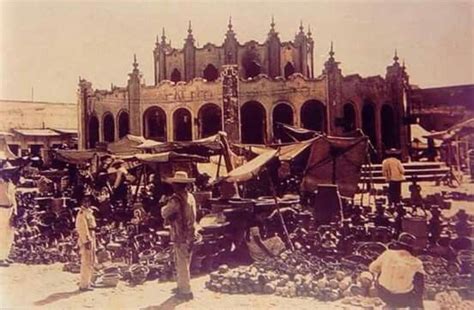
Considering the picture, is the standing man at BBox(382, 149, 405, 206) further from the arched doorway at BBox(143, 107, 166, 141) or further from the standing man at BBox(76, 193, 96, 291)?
the arched doorway at BBox(143, 107, 166, 141)

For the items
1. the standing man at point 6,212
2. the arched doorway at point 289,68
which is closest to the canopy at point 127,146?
the standing man at point 6,212

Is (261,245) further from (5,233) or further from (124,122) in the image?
(124,122)

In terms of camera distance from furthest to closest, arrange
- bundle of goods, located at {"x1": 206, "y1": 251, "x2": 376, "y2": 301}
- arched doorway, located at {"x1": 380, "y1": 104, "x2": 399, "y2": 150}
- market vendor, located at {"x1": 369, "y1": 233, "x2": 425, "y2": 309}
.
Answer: arched doorway, located at {"x1": 380, "y1": 104, "x2": 399, "y2": 150} < bundle of goods, located at {"x1": 206, "y1": 251, "x2": 376, "y2": 301} < market vendor, located at {"x1": 369, "y1": 233, "x2": 425, "y2": 309}

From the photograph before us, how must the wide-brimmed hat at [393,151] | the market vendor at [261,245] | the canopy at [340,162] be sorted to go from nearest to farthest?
the market vendor at [261,245], the canopy at [340,162], the wide-brimmed hat at [393,151]

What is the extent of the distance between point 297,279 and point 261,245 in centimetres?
79

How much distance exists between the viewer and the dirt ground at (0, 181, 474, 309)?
4.36 metres

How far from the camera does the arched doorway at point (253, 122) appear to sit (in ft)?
34.5

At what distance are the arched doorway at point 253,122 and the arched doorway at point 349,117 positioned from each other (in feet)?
5.08

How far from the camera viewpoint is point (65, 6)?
16.3 ft

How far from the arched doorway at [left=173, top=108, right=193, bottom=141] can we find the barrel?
5.87 m

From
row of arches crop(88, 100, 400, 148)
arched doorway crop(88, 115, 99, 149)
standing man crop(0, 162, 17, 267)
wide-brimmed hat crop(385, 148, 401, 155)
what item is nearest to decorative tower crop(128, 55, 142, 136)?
row of arches crop(88, 100, 400, 148)

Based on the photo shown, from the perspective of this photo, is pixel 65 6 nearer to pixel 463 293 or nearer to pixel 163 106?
pixel 463 293

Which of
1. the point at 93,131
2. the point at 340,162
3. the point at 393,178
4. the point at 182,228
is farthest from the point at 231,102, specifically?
the point at 182,228

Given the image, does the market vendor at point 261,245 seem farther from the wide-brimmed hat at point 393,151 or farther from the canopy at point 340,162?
the wide-brimmed hat at point 393,151
